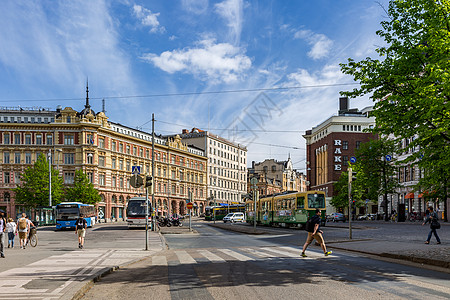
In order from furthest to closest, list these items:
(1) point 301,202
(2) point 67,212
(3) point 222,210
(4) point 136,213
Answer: (3) point 222,210
(2) point 67,212
(4) point 136,213
(1) point 301,202

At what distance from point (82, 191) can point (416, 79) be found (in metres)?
63.3

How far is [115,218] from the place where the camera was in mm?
84062

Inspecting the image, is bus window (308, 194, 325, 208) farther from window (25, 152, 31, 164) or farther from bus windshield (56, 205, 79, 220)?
window (25, 152, 31, 164)

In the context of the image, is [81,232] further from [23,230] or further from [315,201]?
[315,201]

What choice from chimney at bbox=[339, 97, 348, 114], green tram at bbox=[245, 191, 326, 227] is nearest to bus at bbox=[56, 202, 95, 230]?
green tram at bbox=[245, 191, 326, 227]

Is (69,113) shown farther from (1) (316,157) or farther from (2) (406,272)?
(2) (406,272)

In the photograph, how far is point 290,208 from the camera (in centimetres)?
4212

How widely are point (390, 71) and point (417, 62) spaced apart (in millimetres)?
869

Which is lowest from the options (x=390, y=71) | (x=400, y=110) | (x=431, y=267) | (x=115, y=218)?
(x=115, y=218)

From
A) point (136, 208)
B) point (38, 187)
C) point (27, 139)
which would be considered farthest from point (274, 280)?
point (27, 139)

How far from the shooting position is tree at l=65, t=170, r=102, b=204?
230 ft

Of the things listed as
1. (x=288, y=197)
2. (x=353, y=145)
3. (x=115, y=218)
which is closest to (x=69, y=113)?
(x=115, y=218)

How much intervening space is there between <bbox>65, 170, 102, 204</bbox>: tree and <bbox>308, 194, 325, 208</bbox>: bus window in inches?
1668

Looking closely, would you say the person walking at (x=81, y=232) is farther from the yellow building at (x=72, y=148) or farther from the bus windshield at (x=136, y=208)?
the yellow building at (x=72, y=148)
